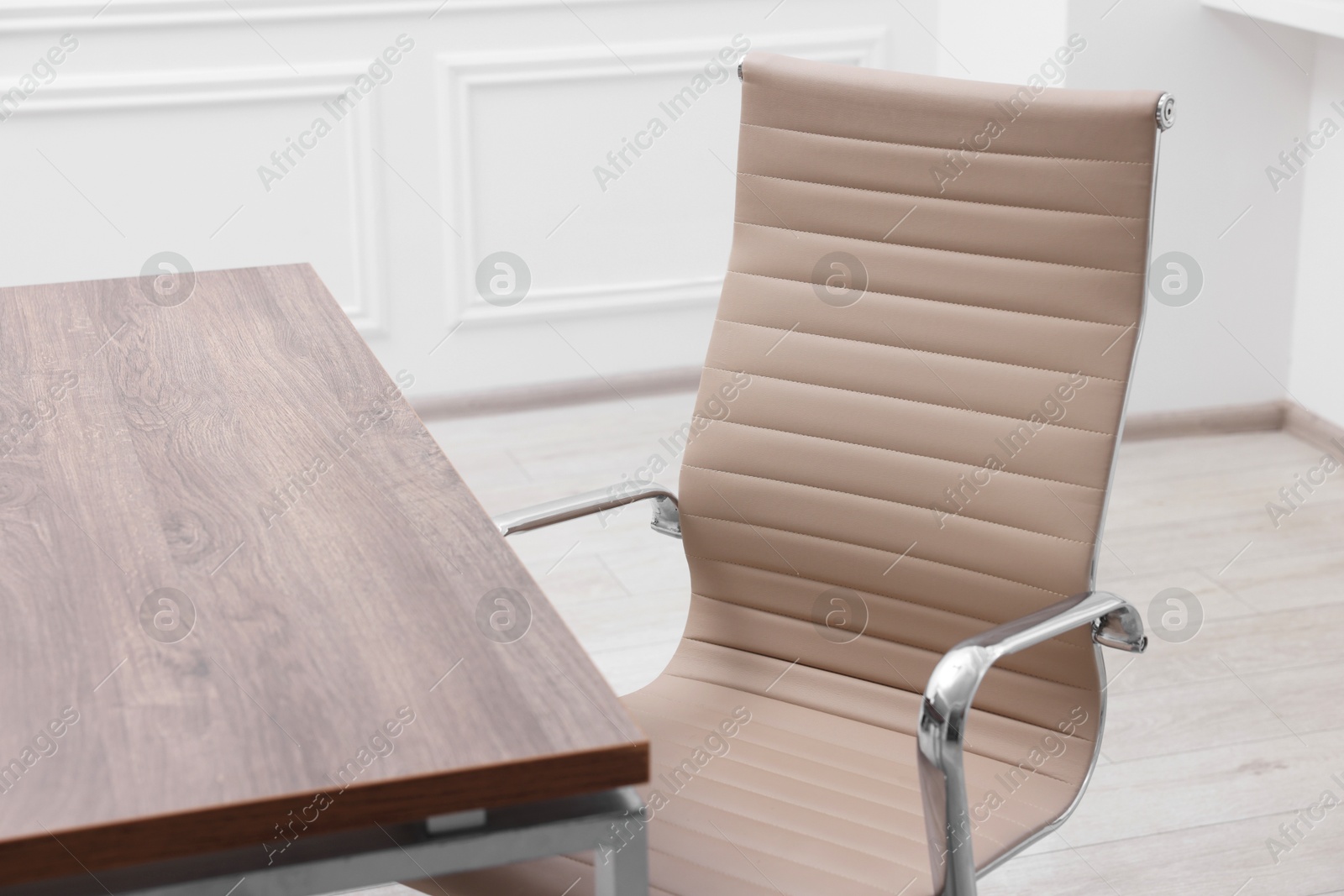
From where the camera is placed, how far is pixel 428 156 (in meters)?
3.20

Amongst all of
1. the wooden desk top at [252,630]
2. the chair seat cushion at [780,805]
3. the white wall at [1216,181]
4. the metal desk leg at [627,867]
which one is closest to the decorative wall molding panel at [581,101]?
the white wall at [1216,181]

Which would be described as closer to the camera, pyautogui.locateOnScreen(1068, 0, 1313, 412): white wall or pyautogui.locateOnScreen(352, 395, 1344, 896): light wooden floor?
pyautogui.locateOnScreen(352, 395, 1344, 896): light wooden floor

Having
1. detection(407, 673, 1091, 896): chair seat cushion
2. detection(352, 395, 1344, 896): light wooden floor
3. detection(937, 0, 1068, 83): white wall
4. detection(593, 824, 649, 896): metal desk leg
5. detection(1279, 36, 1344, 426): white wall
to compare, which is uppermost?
detection(937, 0, 1068, 83): white wall

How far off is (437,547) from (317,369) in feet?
1.40

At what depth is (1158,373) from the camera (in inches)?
123

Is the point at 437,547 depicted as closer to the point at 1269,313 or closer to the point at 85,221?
the point at 85,221

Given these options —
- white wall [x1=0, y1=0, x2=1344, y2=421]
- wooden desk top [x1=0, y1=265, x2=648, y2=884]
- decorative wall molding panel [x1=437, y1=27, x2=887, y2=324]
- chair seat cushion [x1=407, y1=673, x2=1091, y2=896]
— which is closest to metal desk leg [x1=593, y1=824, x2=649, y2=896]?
wooden desk top [x1=0, y1=265, x2=648, y2=884]

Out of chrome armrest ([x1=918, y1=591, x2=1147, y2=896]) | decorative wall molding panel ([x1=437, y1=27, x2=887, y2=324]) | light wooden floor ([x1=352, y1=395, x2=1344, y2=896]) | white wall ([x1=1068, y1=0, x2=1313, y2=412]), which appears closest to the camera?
chrome armrest ([x1=918, y1=591, x2=1147, y2=896])

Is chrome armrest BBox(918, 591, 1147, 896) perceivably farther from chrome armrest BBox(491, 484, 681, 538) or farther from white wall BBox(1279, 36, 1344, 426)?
white wall BBox(1279, 36, 1344, 426)

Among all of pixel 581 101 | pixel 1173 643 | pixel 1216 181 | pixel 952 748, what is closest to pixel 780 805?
pixel 952 748

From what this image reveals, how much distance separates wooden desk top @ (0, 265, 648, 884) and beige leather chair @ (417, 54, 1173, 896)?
0.26 meters

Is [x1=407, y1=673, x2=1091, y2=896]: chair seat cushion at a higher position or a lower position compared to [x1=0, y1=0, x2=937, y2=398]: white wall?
lower

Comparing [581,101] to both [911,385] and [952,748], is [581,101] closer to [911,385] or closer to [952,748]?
[911,385]

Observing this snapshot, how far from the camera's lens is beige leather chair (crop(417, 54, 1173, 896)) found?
1158 millimetres
